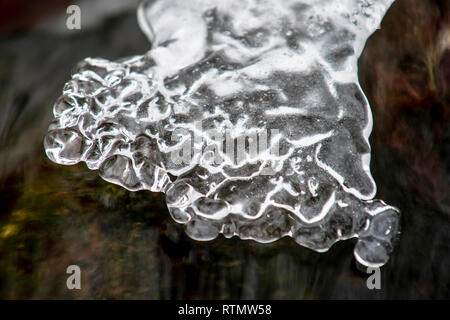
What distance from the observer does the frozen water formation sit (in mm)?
1892

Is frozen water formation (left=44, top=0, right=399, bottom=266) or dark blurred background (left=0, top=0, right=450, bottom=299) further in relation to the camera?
frozen water formation (left=44, top=0, right=399, bottom=266)

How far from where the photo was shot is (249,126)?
207 cm

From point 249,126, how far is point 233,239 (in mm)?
525

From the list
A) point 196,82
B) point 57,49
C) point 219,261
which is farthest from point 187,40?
point 219,261

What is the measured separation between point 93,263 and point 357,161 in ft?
3.92

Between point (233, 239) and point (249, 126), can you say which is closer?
point (233, 239)

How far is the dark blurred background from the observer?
68.9 inches

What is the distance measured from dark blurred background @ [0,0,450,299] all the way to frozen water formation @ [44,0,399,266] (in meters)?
0.07

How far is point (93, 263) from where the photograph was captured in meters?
1.76

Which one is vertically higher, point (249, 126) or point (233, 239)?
point (249, 126)

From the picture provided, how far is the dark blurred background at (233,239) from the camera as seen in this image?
1750mm
